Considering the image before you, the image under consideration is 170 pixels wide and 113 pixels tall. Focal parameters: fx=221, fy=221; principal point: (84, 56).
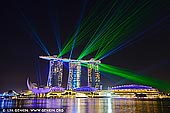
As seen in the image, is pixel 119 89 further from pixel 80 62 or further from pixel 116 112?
pixel 116 112

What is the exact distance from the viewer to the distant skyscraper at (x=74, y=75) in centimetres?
13038

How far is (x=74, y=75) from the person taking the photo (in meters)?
130

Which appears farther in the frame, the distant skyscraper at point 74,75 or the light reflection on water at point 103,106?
the distant skyscraper at point 74,75

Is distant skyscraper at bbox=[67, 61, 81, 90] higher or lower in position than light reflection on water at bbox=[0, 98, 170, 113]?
higher

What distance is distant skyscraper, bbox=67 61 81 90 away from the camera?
428 ft

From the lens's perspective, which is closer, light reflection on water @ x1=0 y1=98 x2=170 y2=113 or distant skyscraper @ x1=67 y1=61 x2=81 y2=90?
→ light reflection on water @ x1=0 y1=98 x2=170 y2=113

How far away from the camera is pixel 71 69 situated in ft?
436

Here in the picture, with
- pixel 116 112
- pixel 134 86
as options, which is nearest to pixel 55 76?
pixel 134 86

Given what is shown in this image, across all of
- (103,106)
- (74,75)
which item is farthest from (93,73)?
(103,106)

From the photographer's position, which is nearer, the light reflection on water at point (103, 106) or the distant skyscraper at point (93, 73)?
the light reflection on water at point (103, 106)

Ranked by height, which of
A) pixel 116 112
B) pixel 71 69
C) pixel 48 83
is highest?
pixel 71 69

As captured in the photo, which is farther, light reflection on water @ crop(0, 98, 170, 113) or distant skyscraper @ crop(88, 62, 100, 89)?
distant skyscraper @ crop(88, 62, 100, 89)

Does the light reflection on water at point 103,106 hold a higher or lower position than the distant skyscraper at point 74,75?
lower

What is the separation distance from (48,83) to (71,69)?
15978 millimetres
